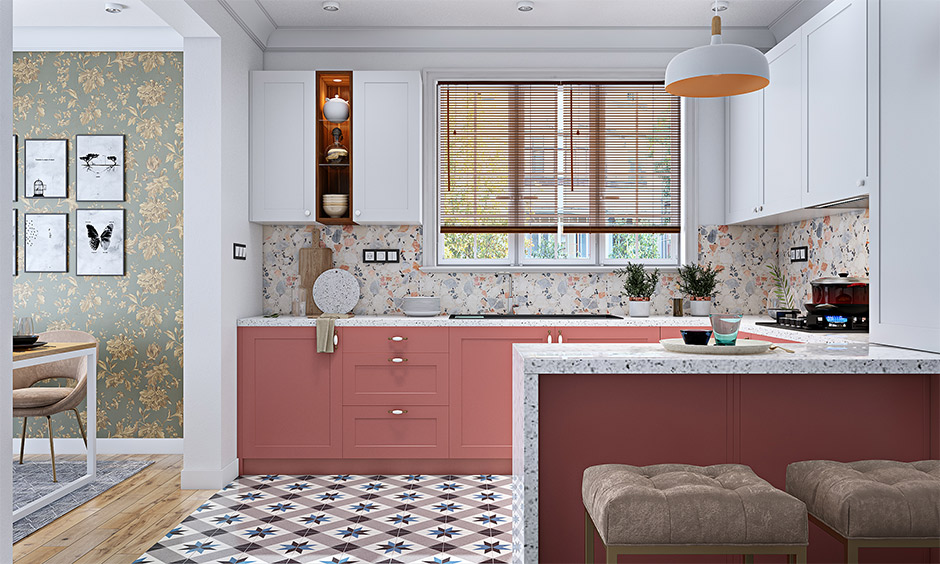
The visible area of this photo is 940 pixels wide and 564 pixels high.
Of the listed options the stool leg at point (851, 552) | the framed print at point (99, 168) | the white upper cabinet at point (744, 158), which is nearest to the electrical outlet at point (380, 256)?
the framed print at point (99, 168)

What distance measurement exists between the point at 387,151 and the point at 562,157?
1.21 m

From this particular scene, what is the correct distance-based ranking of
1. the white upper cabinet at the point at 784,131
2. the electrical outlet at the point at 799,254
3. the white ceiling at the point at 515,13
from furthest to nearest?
1. the electrical outlet at the point at 799,254
2. the white ceiling at the point at 515,13
3. the white upper cabinet at the point at 784,131

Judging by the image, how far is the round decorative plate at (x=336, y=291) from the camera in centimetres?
442

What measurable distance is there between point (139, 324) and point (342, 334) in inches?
61.5

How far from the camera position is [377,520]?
323cm

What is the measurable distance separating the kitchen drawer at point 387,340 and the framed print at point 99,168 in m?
1.94

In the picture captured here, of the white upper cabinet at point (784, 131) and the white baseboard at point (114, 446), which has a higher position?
the white upper cabinet at point (784, 131)

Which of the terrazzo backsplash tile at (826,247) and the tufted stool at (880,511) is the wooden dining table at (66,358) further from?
the terrazzo backsplash tile at (826,247)

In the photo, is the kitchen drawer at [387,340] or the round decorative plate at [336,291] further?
the round decorative plate at [336,291]

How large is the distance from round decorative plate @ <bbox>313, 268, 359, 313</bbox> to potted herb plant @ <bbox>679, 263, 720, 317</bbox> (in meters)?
2.23

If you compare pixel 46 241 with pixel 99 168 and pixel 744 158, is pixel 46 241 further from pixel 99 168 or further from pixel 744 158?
pixel 744 158

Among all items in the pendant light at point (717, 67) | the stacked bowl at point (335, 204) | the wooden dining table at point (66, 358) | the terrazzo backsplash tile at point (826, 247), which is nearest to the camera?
the pendant light at point (717, 67)

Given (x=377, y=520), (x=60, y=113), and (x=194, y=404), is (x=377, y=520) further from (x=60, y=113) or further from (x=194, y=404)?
(x=60, y=113)

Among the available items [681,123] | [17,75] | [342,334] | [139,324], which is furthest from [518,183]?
[17,75]
